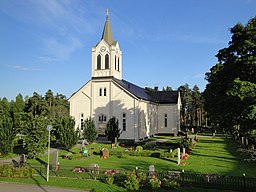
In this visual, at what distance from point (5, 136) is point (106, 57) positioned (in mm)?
23379

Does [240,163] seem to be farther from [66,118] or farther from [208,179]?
[66,118]

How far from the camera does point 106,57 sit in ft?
144

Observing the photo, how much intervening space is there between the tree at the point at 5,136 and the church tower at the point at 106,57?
66.5 feet

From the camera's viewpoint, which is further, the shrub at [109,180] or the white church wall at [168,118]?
the white church wall at [168,118]

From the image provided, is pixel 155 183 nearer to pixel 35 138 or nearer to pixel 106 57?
pixel 35 138

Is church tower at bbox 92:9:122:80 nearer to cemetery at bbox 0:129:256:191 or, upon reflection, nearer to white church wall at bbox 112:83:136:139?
white church wall at bbox 112:83:136:139

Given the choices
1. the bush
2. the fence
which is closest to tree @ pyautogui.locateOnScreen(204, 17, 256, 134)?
the fence

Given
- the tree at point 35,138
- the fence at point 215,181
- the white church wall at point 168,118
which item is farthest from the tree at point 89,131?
the white church wall at point 168,118

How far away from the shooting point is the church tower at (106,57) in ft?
142

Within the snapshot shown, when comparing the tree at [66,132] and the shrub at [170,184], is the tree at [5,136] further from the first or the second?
the shrub at [170,184]

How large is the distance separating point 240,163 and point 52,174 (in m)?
16.5

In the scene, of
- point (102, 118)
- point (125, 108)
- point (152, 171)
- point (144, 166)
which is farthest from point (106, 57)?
point (152, 171)

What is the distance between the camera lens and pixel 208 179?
1422 centimetres

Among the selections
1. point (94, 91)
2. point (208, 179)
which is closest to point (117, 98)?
point (94, 91)
